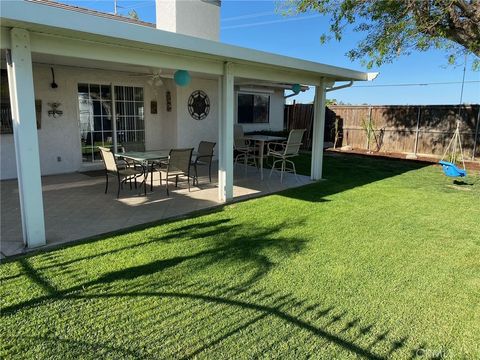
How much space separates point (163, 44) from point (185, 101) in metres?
5.52

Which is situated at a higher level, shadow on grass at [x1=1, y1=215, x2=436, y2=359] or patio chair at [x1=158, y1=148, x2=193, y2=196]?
patio chair at [x1=158, y1=148, x2=193, y2=196]

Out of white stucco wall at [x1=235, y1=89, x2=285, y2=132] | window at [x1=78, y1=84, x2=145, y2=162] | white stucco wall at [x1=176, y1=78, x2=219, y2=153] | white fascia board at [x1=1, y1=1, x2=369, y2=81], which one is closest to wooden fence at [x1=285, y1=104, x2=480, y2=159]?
white stucco wall at [x1=235, y1=89, x2=285, y2=132]

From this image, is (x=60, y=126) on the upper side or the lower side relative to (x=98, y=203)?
upper

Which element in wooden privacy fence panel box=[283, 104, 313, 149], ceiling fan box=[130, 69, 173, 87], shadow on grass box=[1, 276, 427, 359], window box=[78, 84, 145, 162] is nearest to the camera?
shadow on grass box=[1, 276, 427, 359]

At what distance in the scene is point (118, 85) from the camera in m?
8.98

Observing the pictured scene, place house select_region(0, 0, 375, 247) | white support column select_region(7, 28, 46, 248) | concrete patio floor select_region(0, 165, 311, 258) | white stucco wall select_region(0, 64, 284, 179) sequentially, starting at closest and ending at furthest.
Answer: white support column select_region(7, 28, 46, 248), house select_region(0, 0, 375, 247), concrete patio floor select_region(0, 165, 311, 258), white stucco wall select_region(0, 64, 284, 179)

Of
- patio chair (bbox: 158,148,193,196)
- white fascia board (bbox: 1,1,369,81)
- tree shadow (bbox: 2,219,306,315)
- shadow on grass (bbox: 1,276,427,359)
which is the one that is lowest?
shadow on grass (bbox: 1,276,427,359)

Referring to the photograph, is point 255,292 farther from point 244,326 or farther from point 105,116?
point 105,116

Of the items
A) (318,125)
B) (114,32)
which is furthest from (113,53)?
(318,125)

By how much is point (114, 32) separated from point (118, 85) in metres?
5.57

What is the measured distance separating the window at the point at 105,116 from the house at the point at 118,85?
25 millimetres

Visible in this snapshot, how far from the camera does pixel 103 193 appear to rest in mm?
6359

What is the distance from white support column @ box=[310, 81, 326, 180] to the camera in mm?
7809

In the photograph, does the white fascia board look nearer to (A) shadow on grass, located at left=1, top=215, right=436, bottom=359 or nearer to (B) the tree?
(A) shadow on grass, located at left=1, top=215, right=436, bottom=359
